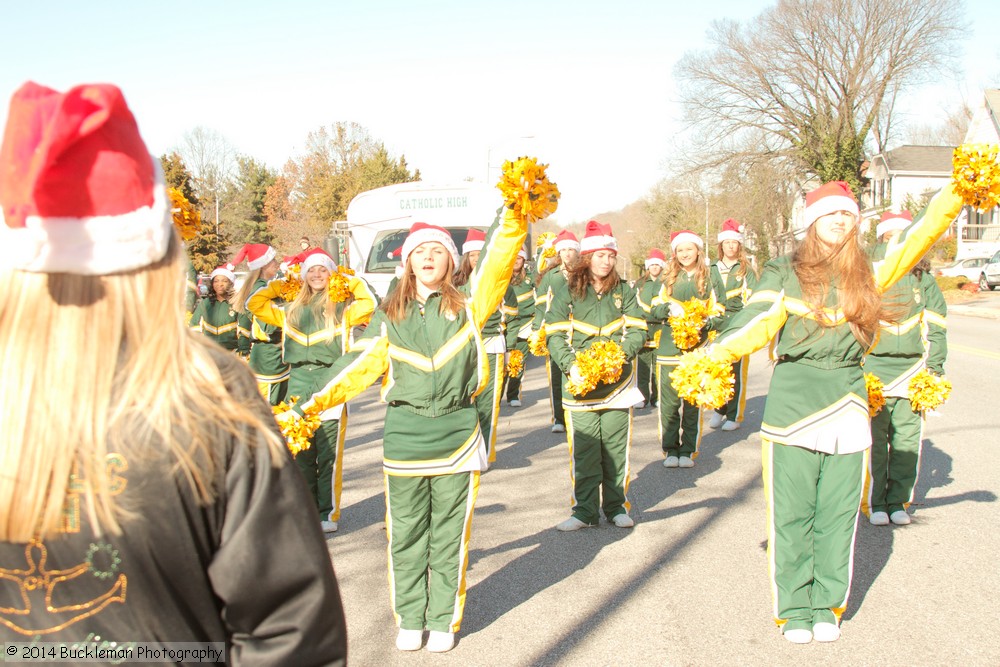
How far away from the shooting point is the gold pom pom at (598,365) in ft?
20.8

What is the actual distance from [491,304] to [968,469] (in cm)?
545

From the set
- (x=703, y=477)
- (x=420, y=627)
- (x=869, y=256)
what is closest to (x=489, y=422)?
(x=703, y=477)

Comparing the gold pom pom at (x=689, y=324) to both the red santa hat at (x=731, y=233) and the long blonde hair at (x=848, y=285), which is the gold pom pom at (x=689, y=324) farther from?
the long blonde hair at (x=848, y=285)

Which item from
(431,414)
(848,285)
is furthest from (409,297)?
(848,285)

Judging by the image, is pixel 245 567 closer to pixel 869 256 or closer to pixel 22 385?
pixel 22 385

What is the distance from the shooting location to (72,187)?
1.55 metres

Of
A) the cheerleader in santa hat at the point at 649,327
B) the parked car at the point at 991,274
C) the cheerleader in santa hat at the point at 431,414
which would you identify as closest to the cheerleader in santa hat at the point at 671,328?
the cheerleader in santa hat at the point at 649,327

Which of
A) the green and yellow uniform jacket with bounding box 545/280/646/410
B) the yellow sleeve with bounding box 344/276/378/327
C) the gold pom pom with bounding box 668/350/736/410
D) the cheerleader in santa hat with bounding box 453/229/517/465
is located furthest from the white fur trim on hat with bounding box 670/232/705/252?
the gold pom pom with bounding box 668/350/736/410

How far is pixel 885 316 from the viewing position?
4625 millimetres

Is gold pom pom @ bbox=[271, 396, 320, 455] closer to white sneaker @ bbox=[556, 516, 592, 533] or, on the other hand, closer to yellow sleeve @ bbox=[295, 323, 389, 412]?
yellow sleeve @ bbox=[295, 323, 389, 412]

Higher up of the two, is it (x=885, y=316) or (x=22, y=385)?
(x=22, y=385)

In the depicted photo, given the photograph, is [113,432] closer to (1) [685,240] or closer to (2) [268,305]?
(2) [268,305]

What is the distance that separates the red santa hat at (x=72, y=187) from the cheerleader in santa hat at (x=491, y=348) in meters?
5.52

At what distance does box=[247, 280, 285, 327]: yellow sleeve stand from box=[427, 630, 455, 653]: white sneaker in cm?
334
